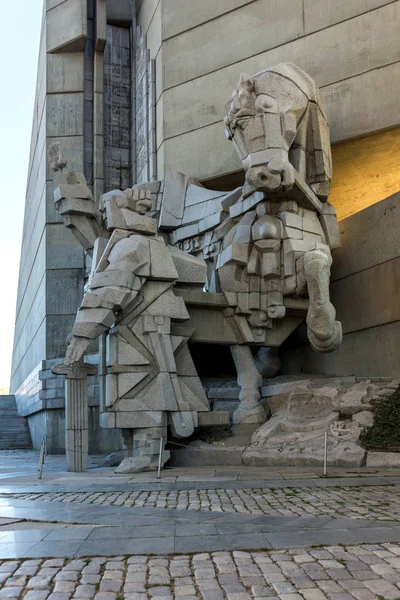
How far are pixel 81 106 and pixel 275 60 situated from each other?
6105mm

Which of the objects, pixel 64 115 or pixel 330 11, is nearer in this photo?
pixel 330 11

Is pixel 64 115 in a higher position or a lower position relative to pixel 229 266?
higher

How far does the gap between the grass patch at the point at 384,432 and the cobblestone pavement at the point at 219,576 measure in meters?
4.78

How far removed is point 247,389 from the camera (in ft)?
39.1

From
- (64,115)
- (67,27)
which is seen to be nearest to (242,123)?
(64,115)

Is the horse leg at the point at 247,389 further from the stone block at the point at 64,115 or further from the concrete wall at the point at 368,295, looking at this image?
the stone block at the point at 64,115

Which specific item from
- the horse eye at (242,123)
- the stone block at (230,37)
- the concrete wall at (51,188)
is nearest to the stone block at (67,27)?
the concrete wall at (51,188)

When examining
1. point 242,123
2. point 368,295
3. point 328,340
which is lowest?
point 328,340

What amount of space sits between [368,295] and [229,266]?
304 cm

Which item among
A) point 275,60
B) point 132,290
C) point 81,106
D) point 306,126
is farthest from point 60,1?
point 132,290

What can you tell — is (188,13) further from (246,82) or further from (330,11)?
(246,82)

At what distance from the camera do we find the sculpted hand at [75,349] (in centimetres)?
970

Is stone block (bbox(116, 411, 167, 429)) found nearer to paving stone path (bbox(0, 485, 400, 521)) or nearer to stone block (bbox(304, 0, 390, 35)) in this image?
paving stone path (bbox(0, 485, 400, 521))

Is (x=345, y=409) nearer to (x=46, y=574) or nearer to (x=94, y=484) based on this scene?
(x=94, y=484)
